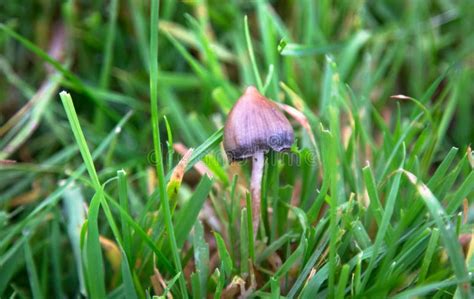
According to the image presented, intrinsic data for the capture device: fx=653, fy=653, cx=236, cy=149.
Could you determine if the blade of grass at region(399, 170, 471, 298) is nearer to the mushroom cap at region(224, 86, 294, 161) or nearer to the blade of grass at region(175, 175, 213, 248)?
the mushroom cap at region(224, 86, 294, 161)

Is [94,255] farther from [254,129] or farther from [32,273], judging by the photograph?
[254,129]

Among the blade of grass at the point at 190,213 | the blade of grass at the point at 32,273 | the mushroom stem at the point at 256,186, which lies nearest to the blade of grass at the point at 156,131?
the blade of grass at the point at 190,213

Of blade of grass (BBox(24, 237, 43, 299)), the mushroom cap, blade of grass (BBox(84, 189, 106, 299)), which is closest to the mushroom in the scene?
the mushroom cap

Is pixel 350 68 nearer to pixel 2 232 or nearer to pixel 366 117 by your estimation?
pixel 366 117

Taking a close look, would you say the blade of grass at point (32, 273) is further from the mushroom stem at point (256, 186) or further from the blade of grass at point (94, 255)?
the mushroom stem at point (256, 186)

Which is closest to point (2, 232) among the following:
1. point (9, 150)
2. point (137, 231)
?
→ point (9, 150)

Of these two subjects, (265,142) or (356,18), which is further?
(356,18)

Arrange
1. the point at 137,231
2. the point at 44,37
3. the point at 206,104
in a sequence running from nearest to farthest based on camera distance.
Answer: the point at 137,231, the point at 206,104, the point at 44,37
